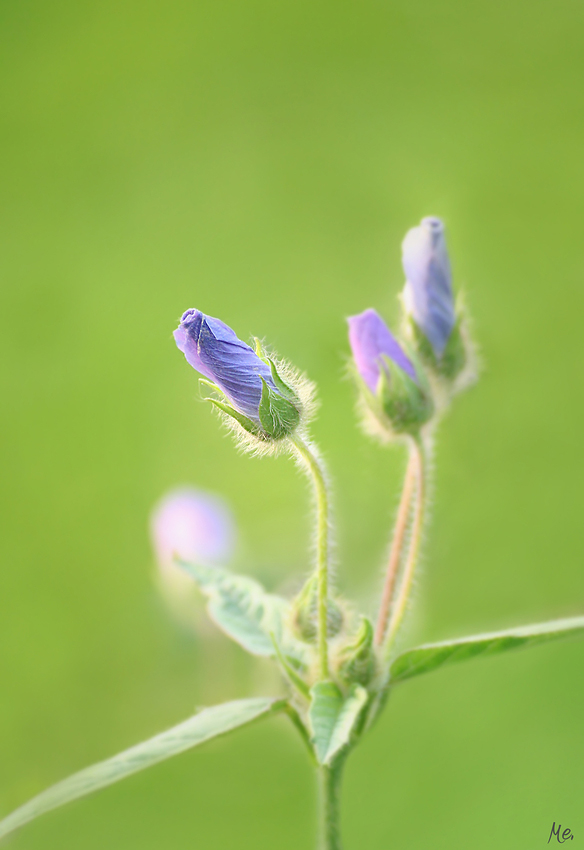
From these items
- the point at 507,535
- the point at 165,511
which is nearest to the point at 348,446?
the point at 507,535

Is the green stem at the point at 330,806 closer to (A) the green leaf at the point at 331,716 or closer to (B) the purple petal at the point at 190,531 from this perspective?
(A) the green leaf at the point at 331,716

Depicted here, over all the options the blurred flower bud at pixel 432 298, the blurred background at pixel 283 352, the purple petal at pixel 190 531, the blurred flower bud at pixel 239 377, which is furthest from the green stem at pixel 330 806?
the purple petal at pixel 190 531

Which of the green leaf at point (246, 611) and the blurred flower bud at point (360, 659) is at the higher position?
the green leaf at point (246, 611)

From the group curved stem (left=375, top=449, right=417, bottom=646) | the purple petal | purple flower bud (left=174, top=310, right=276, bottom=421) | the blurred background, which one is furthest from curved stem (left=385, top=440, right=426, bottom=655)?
the purple petal

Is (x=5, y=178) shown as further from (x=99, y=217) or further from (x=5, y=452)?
(x=5, y=452)

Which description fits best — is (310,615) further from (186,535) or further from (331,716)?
(186,535)
